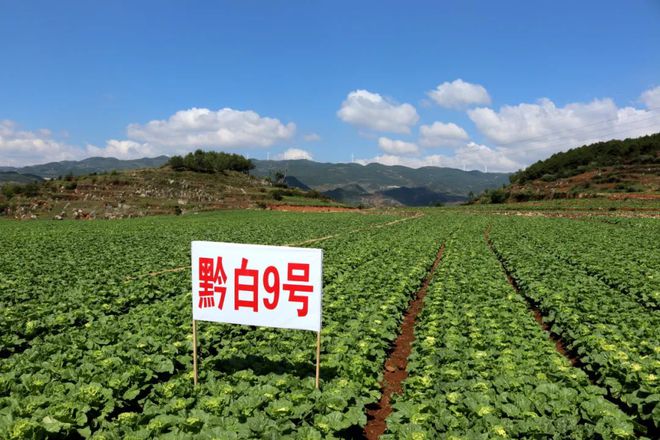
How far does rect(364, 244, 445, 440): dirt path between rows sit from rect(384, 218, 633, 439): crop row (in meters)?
0.38

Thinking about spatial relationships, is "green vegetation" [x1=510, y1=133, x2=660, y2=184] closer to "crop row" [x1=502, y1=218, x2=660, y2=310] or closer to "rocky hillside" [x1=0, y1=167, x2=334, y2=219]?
"rocky hillside" [x1=0, y1=167, x2=334, y2=219]

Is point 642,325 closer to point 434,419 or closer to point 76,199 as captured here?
point 434,419

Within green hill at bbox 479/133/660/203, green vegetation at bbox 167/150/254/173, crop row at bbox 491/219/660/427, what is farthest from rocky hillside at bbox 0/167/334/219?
crop row at bbox 491/219/660/427

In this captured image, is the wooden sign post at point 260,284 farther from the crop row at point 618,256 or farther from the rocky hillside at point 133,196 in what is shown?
the rocky hillside at point 133,196

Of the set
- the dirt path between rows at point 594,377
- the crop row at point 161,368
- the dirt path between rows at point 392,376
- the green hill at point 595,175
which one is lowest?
the dirt path between rows at point 392,376

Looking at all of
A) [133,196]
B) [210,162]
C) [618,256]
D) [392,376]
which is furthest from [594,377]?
[210,162]

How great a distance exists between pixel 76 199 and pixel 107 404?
10005 centimetres

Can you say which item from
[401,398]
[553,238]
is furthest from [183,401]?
[553,238]

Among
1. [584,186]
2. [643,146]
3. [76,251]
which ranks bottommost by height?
[76,251]

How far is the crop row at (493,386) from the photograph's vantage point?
5453 mm

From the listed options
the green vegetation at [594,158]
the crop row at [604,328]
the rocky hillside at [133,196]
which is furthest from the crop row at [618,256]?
the green vegetation at [594,158]

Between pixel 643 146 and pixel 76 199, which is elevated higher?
pixel 643 146

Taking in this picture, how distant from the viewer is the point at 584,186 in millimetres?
106375

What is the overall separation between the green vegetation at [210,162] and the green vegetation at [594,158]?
108436 mm
